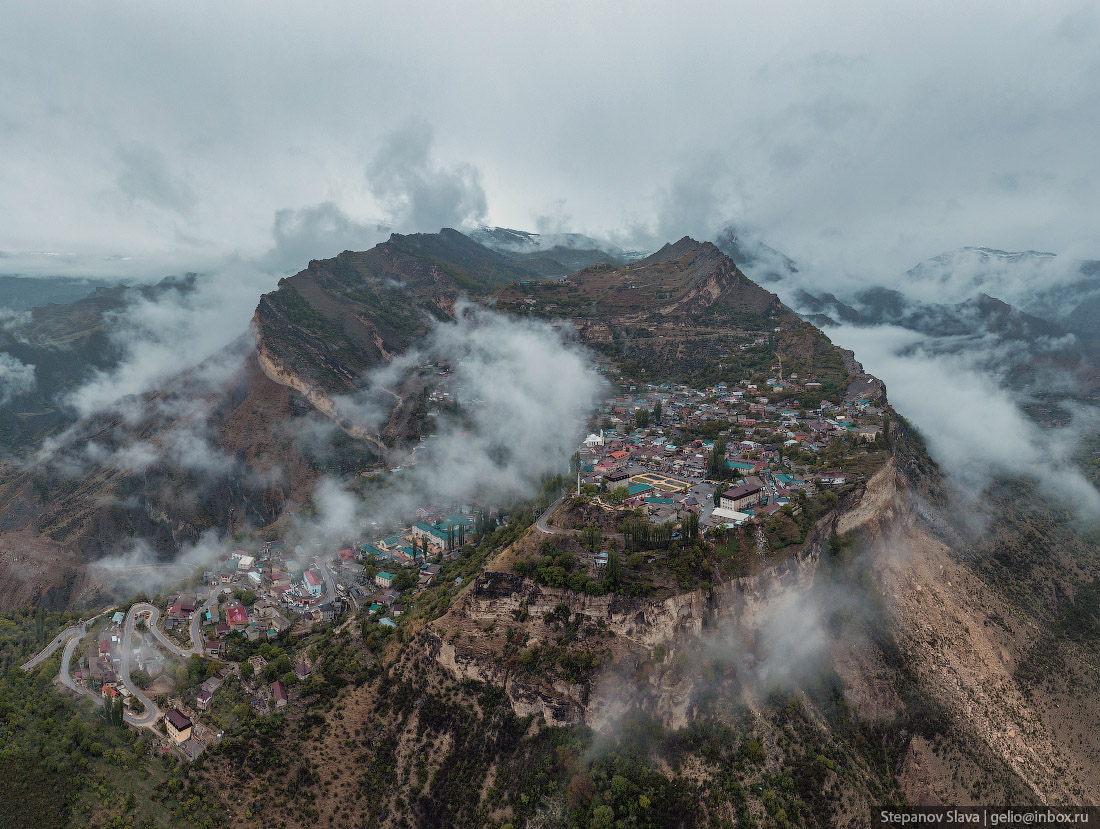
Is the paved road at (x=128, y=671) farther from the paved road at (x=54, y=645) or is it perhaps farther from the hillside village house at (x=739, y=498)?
the hillside village house at (x=739, y=498)

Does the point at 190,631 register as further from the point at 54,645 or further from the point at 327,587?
the point at 54,645

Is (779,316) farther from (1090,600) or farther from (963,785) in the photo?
(963,785)

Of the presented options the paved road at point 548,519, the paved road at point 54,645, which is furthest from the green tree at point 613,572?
the paved road at point 54,645

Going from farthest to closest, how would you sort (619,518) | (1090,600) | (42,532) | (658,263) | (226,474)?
(658,263) → (226,474) → (42,532) → (1090,600) → (619,518)

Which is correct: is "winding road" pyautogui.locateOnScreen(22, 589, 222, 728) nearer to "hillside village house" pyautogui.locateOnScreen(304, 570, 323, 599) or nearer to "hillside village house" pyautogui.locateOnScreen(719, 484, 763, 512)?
"hillside village house" pyautogui.locateOnScreen(304, 570, 323, 599)

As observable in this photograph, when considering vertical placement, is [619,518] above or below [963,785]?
above

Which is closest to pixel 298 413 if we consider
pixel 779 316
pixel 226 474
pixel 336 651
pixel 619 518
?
pixel 226 474

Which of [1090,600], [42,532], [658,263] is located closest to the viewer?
[1090,600]
